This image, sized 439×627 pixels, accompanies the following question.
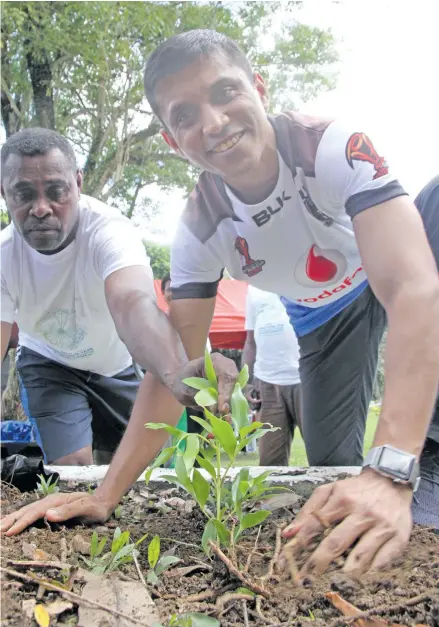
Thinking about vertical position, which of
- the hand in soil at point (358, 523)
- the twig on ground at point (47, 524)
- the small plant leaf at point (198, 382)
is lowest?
the twig on ground at point (47, 524)

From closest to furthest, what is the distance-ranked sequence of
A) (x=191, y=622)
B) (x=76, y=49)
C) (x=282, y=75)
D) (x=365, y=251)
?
1. (x=191, y=622)
2. (x=365, y=251)
3. (x=282, y=75)
4. (x=76, y=49)

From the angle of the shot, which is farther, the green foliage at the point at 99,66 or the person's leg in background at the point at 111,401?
the green foliage at the point at 99,66

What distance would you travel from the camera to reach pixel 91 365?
9.51 ft

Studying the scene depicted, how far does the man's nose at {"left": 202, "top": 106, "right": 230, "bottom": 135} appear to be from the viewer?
1649 mm

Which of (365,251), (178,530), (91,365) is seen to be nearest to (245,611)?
(178,530)

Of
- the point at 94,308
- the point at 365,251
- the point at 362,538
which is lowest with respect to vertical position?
the point at 362,538

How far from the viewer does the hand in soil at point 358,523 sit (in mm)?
1008

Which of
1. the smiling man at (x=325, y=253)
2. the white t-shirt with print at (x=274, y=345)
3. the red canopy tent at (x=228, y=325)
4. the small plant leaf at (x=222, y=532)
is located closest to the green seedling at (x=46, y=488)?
the smiling man at (x=325, y=253)

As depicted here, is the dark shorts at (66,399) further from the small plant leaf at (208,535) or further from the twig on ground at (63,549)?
the small plant leaf at (208,535)

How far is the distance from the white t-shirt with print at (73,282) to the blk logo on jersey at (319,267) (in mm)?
602

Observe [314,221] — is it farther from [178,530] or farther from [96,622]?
[96,622]

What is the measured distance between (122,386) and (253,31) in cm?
220

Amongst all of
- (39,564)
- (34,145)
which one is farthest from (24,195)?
(39,564)

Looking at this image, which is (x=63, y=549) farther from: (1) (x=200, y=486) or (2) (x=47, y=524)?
(1) (x=200, y=486)
